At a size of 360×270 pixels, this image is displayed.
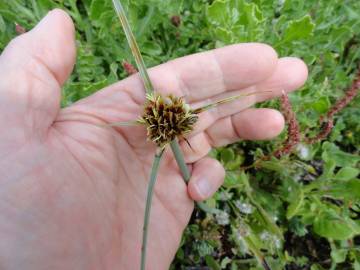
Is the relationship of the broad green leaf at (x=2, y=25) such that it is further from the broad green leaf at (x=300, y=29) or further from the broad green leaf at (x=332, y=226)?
the broad green leaf at (x=332, y=226)

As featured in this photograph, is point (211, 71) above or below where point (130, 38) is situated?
below

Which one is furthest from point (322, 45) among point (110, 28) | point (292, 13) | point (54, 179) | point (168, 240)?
point (54, 179)

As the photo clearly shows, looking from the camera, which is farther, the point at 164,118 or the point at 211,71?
the point at 211,71

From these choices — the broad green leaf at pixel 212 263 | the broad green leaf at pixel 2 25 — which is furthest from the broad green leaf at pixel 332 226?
the broad green leaf at pixel 2 25

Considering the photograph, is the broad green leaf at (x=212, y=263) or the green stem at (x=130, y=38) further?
the broad green leaf at (x=212, y=263)

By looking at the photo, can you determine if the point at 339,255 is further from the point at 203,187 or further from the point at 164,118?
the point at 164,118

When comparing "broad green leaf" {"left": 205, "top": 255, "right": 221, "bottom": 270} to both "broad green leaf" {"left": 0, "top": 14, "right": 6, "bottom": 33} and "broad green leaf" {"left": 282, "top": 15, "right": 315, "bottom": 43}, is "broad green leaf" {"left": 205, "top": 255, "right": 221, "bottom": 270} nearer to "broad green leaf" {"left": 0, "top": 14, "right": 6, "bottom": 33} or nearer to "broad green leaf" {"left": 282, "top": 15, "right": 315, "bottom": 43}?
"broad green leaf" {"left": 282, "top": 15, "right": 315, "bottom": 43}

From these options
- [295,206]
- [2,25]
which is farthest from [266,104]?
[2,25]

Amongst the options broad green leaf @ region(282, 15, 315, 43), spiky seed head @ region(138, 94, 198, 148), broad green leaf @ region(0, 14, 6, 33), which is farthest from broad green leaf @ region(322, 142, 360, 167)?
broad green leaf @ region(0, 14, 6, 33)
